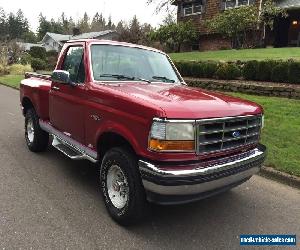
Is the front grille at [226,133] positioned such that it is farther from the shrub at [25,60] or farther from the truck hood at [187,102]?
the shrub at [25,60]

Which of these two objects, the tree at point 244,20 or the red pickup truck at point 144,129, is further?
the tree at point 244,20

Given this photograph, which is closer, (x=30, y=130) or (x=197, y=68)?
(x=30, y=130)

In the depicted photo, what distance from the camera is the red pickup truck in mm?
3711

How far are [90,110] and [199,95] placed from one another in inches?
53.0

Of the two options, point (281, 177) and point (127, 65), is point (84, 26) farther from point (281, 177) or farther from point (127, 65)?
point (281, 177)

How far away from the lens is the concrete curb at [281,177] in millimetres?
5711

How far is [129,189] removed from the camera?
3.98m

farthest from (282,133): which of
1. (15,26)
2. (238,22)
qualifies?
(15,26)

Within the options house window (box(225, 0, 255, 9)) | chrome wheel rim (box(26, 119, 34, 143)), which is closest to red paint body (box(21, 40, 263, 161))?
chrome wheel rim (box(26, 119, 34, 143))

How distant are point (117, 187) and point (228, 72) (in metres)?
10.3

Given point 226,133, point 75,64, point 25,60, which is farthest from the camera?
point 25,60

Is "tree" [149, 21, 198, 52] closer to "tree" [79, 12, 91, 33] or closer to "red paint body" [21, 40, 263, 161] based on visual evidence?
"red paint body" [21, 40, 263, 161]

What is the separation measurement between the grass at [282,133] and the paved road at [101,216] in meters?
0.50

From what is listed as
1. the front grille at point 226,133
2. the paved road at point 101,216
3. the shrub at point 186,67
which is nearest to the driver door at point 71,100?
the paved road at point 101,216
